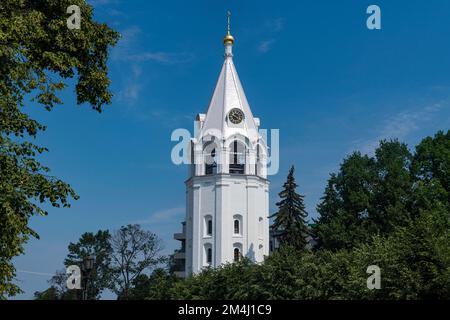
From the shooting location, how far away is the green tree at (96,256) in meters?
61.9

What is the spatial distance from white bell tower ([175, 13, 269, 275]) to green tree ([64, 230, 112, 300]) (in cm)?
1053

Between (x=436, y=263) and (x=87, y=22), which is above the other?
(x=87, y=22)

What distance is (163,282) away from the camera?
41375 mm

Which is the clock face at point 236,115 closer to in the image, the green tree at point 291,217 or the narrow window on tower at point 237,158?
the narrow window on tower at point 237,158

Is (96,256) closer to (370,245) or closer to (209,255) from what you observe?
(209,255)

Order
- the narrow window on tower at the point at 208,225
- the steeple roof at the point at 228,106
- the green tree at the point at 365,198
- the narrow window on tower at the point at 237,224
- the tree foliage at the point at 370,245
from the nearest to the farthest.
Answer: the tree foliage at the point at 370,245 < the green tree at the point at 365,198 < the narrow window on tower at the point at 237,224 < the narrow window on tower at the point at 208,225 < the steeple roof at the point at 228,106

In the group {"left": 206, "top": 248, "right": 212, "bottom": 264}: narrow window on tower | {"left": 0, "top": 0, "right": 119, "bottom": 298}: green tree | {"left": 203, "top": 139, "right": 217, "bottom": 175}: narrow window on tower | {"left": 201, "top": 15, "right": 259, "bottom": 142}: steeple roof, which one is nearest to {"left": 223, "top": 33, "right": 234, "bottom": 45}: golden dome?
{"left": 201, "top": 15, "right": 259, "bottom": 142}: steeple roof

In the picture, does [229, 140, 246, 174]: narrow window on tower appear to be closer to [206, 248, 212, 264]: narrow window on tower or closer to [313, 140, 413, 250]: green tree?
[206, 248, 212, 264]: narrow window on tower

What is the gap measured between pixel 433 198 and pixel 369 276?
15.9 metres

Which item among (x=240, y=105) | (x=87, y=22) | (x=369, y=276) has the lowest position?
(x=369, y=276)

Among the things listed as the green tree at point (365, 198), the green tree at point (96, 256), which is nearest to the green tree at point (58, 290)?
the green tree at point (96, 256)

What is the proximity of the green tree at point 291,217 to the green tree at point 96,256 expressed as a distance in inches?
862

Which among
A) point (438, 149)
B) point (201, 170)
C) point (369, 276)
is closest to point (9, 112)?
point (369, 276)
